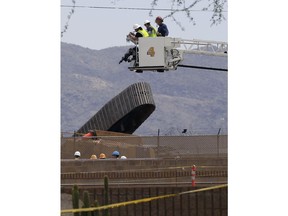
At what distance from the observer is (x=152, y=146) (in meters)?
28.3

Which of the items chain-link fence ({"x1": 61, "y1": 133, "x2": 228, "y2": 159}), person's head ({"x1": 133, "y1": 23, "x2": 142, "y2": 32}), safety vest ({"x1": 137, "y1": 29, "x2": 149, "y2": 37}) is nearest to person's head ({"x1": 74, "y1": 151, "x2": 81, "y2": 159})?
chain-link fence ({"x1": 61, "y1": 133, "x2": 228, "y2": 159})

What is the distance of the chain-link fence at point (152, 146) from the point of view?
28.1m

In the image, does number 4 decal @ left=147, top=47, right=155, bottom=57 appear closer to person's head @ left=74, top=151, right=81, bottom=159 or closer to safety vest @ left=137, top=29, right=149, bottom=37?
safety vest @ left=137, top=29, right=149, bottom=37

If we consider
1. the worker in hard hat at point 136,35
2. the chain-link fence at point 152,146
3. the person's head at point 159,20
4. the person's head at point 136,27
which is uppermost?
the person's head at point 159,20

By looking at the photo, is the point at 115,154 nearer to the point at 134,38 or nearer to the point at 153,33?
the point at 153,33

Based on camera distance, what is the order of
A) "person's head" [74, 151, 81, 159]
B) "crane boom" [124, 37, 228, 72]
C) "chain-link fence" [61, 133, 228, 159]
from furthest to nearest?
"chain-link fence" [61, 133, 228, 159] < "person's head" [74, 151, 81, 159] < "crane boom" [124, 37, 228, 72]

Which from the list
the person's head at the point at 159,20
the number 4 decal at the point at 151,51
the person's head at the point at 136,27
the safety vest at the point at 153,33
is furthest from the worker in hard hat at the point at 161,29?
the number 4 decal at the point at 151,51

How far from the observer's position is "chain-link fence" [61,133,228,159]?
92.1 feet

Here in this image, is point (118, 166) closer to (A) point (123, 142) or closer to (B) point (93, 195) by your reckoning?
(A) point (123, 142)

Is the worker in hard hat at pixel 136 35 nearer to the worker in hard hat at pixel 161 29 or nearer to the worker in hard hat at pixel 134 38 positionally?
the worker in hard hat at pixel 134 38
